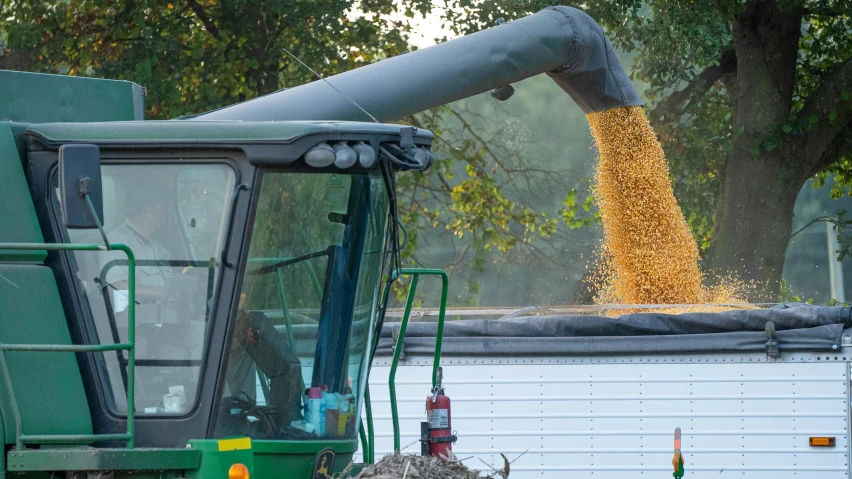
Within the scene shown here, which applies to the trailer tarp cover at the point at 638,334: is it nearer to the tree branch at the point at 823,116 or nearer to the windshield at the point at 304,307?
the windshield at the point at 304,307

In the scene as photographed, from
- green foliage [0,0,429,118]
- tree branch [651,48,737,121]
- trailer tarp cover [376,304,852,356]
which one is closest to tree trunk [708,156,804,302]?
tree branch [651,48,737,121]

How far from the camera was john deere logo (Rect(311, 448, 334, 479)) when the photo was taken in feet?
14.2

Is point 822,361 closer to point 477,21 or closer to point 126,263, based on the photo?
point 126,263

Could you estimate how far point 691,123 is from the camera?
1574cm

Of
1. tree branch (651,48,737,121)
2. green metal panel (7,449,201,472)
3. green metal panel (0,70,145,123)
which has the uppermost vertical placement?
tree branch (651,48,737,121)

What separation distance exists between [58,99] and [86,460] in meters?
1.74

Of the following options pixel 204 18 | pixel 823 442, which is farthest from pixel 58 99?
pixel 204 18

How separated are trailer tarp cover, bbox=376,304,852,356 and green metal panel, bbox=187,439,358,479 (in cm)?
259

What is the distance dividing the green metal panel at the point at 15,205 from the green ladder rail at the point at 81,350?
230 mm

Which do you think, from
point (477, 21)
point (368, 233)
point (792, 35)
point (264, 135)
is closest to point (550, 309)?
point (368, 233)

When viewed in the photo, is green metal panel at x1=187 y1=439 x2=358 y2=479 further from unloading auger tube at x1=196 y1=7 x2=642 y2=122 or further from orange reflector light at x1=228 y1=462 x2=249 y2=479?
unloading auger tube at x1=196 y1=7 x2=642 y2=122

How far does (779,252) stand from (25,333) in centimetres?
1045

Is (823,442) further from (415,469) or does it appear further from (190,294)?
(190,294)

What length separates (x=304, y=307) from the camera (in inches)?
173
